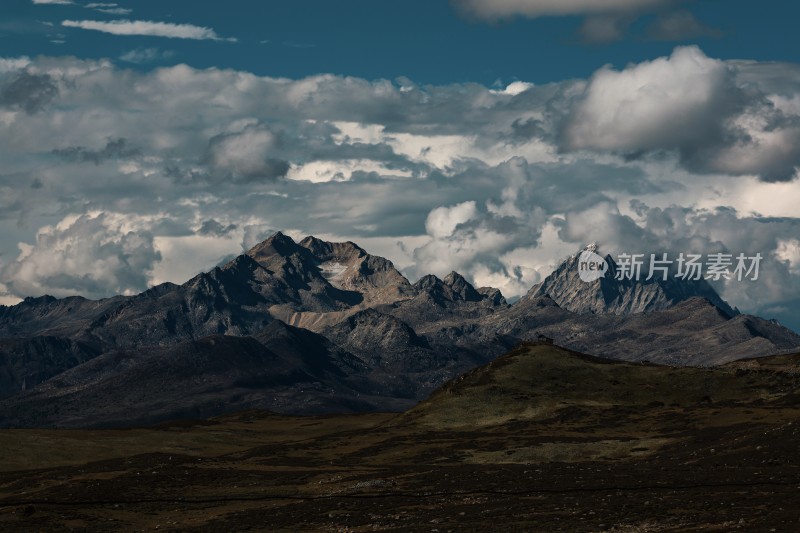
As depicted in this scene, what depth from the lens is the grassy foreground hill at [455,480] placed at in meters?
89.2

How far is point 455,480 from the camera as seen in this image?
124125 mm

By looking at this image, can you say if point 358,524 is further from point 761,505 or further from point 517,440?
point 517,440

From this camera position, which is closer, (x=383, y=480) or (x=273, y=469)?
(x=383, y=480)

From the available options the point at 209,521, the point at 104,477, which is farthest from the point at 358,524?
the point at 104,477

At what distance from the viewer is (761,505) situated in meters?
82.6

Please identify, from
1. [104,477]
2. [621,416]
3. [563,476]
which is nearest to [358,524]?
[563,476]

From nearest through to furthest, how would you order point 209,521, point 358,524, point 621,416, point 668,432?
point 358,524 → point 209,521 → point 668,432 → point 621,416

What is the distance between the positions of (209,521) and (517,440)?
83.8 m

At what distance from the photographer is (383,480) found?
12850 cm

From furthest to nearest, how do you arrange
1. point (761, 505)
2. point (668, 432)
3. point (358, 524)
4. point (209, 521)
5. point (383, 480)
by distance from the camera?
1. point (668, 432)
2. point (383, 480)
3. point (209, 521)
4. point (358, 524)
5. point (761, 505)

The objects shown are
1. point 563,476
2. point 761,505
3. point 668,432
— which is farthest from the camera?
point 668,432

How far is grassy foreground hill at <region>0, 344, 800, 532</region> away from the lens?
293ft

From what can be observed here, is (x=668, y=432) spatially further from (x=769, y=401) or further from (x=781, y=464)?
(x=781, y=464)

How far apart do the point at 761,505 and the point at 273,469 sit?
283ft
